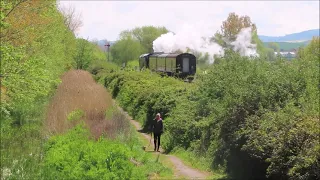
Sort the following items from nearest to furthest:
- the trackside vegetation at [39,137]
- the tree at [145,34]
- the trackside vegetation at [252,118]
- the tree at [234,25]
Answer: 1. the trackside vegetation at [252,118]
2. the trackside vegetation at [39,137]
3. the tree at [234,25]
4. the tree at [145,34]

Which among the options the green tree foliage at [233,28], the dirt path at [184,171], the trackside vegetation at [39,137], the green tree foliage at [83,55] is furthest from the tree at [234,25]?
the dirt path at [184,171]

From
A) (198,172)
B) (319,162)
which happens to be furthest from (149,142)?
(319,162)

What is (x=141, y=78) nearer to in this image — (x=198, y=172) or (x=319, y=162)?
(x=198, y=172)

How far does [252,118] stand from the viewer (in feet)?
44.7

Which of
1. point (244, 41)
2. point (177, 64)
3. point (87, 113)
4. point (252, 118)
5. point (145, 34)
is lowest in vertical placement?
point (87, 113)

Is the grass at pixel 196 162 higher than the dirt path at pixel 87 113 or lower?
lower

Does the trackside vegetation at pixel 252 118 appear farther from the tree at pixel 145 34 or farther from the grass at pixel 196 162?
the tree at pixel 145 34

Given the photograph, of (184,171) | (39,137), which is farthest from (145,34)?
(184,171)

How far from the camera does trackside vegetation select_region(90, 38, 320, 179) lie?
10883mm

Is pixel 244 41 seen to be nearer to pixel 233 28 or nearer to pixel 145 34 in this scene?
pixel 233 28

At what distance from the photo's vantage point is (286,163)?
10.7 meters

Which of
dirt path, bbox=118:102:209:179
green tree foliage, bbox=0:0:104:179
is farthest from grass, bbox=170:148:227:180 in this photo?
green tree foliage, bbox=0:0:104:179

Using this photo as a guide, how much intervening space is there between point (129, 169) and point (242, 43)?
59569 millimetres

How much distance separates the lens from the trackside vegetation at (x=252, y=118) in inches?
428
